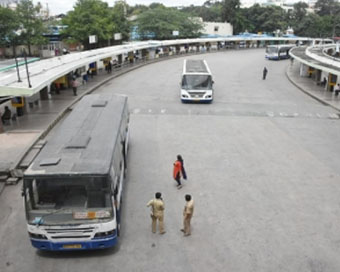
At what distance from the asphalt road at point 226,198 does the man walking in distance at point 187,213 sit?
0.70 feet

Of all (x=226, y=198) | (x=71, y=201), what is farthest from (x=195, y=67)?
(x=71, y=201)

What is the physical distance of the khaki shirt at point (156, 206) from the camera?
8.04 meters

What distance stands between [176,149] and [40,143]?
17.4 ft

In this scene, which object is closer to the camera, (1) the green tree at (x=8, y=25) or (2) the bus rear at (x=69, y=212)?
(2) the bus rear at (x=69, y=212)

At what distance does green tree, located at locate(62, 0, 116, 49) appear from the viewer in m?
50.9

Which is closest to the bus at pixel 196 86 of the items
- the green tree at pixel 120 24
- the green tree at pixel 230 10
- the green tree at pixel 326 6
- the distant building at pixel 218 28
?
the green tree at pixel 120 24

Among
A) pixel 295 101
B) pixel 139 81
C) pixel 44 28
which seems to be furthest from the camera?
pixel 44 28

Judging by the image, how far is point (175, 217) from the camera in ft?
30.0

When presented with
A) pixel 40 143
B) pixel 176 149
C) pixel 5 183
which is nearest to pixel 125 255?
pixel 5 183

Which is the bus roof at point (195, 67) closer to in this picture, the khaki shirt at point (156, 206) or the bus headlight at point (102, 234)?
the khaki shirt at point (156, 206)

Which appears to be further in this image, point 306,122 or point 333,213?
point 306,122

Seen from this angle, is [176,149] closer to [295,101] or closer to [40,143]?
[40,143]

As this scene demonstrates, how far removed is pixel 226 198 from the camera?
10.2 meters

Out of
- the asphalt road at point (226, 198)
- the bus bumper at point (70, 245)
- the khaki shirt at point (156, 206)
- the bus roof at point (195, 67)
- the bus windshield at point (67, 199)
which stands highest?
the bus roof at point (195, 67)
